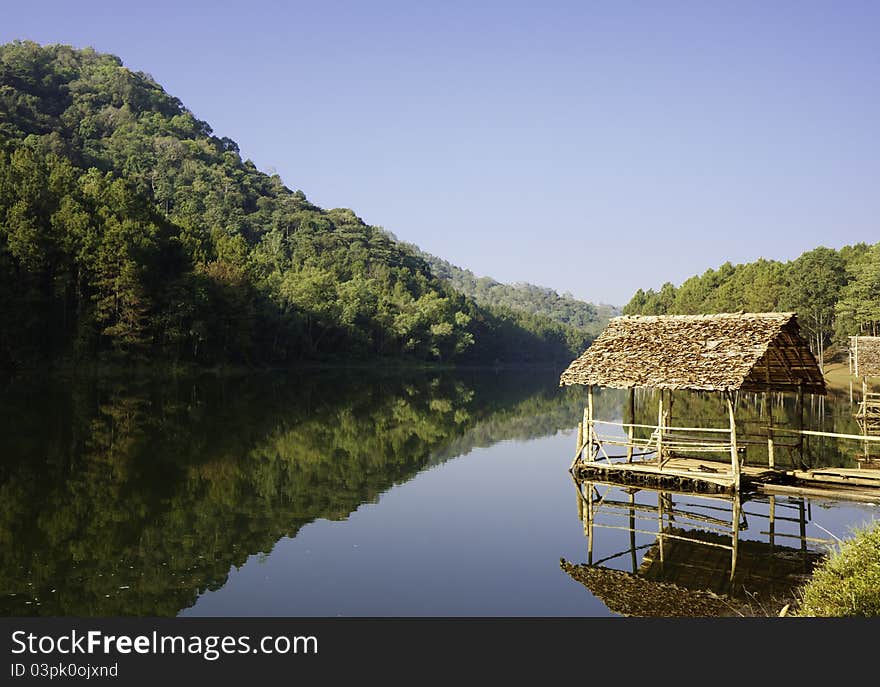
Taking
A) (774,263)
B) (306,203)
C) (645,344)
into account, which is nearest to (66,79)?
(306,203)

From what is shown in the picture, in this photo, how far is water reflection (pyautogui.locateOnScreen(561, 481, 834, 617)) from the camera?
11.6 metres

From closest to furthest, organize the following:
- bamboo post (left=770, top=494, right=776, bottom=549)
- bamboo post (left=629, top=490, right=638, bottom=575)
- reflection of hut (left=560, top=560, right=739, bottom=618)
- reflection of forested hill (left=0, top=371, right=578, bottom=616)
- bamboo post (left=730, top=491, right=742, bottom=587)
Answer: reflection of hut (left=560, top=560, right=739, bottom=618) < reflection of forested hill (left=0, top=371, right=578, bottom=616) < bamboo post (left=730, top=491, right=742, bottom=587) < bamboo post (left=629, top=490, right=638, bottom=575) < bamboo post (left=770, top=494, right=776, bottom=549)

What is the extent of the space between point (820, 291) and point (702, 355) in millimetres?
60375

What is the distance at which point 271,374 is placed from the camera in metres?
71.6

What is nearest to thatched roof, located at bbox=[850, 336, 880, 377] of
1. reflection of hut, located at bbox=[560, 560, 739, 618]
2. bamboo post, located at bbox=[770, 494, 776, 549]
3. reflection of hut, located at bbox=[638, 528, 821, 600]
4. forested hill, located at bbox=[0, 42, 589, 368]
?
bamboo post, located at bbox=[770, 494, 776, 549]

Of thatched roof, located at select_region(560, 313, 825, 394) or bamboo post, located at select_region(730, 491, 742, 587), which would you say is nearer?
bamboo post, located at select_region(730, 491, 742, 587)

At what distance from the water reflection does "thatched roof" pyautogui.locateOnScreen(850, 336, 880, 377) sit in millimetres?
20698

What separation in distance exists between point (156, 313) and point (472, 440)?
39.1 meters

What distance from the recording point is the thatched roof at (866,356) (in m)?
36.3

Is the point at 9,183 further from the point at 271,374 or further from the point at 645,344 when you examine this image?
the point at 645,344

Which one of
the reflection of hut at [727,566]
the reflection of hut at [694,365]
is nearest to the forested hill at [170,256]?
the reflection of hut at [694,365]

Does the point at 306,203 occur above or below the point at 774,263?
above

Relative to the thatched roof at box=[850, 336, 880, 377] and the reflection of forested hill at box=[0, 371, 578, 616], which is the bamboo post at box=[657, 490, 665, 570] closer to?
the reflection of forested hill at box=[0, 371, 578, 616]

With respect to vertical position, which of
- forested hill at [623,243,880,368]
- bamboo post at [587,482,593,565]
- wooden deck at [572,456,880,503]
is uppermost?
forested hill at [623,243,880,368]
